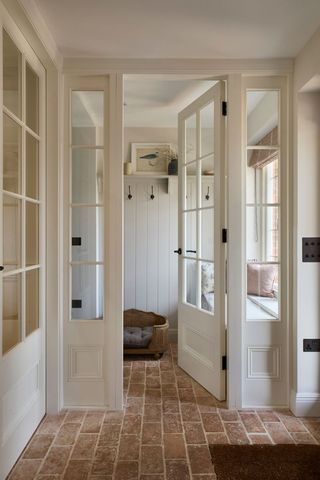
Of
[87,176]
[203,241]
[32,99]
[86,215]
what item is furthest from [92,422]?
[32,99]

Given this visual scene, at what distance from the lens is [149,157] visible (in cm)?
373

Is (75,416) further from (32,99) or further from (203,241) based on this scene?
(32,99)

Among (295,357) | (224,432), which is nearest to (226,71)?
(295,357)

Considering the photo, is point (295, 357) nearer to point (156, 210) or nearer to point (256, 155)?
point (256, 155)

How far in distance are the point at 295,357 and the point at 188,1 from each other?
2.26m

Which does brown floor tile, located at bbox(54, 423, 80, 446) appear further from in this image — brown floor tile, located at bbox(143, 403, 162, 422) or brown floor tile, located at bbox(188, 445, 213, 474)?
brown floor tile, located at bbox(188, 445, 213, 474)

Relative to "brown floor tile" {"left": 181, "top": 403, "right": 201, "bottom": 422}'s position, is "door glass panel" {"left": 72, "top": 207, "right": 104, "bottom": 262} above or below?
above

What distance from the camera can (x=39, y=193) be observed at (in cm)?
208

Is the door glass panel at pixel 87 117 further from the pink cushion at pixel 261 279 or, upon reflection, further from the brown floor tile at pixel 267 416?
the brown floor tile at pixel 267 416

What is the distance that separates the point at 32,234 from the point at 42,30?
120cm

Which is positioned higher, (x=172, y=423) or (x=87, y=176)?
(x=87, y=176)

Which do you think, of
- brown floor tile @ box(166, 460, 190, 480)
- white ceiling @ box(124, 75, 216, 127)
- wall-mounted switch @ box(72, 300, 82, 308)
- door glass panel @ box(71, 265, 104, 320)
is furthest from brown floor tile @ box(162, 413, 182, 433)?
white ceiling @ box(124, 75, 216, 127)

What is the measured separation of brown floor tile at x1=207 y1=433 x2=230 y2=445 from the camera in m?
1.85

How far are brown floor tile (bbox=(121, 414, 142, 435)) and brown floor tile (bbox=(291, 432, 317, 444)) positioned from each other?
3.13ft
